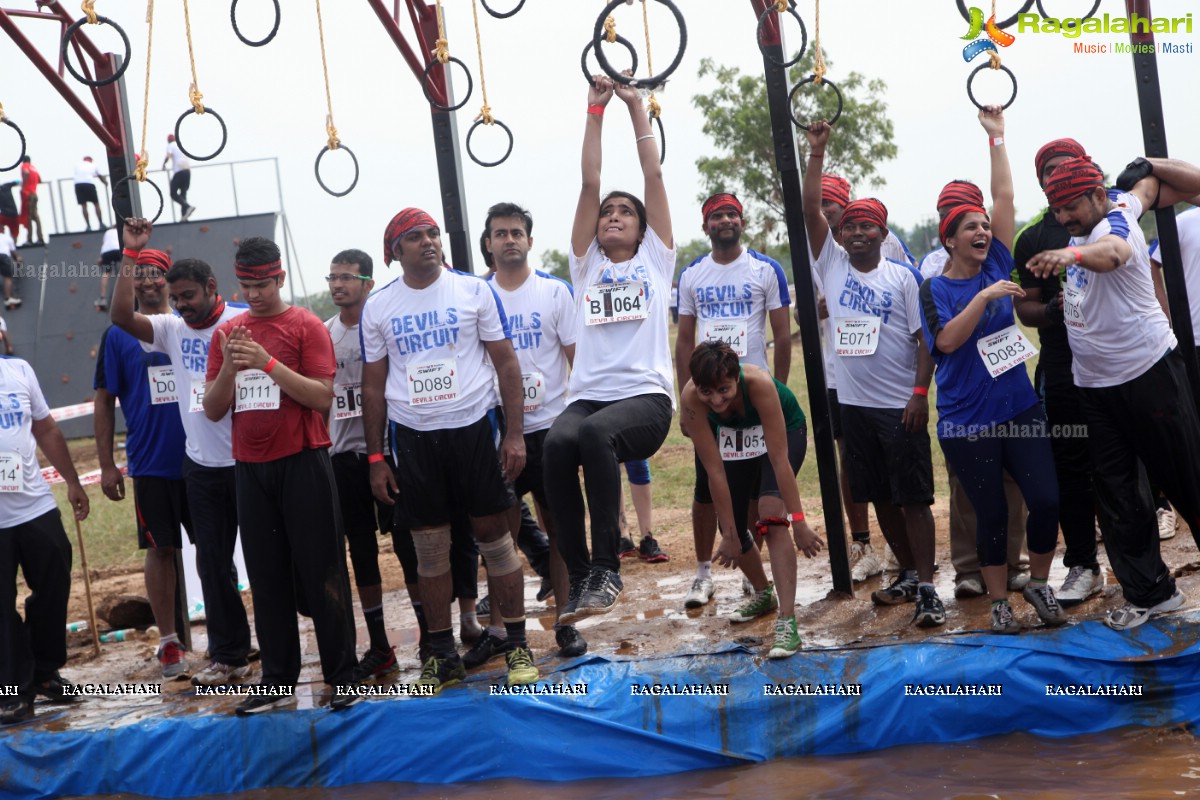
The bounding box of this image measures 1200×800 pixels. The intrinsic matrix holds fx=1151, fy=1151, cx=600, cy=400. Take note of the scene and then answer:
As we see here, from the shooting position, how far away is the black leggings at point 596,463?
5059mm

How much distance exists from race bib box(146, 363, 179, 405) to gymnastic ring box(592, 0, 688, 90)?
9.10 ft

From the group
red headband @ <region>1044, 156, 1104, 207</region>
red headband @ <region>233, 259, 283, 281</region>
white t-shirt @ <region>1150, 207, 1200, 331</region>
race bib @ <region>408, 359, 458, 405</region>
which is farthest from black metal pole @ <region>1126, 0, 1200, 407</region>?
red headband @ <region>233, 259, 283, 281</region>

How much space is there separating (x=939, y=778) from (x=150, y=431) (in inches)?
167

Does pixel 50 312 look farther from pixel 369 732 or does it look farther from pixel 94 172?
pixel 369 732

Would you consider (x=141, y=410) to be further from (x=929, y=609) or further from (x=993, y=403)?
(x=993, y=403)

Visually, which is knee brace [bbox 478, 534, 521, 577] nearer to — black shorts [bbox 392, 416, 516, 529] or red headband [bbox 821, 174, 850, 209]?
black shorts [bbox 392, 416, 516, 529]

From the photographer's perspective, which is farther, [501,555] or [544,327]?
[544,327]

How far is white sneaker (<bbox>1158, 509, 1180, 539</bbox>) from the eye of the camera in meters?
6.56

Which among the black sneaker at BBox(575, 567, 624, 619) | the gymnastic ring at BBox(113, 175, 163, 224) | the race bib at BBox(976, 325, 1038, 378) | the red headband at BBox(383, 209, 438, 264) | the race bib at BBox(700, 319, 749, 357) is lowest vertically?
the black sneaker at BBox(575, 567, 624, 619)

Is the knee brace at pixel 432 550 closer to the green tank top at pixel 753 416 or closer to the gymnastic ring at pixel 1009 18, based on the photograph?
the green tank top at pixel 753 416

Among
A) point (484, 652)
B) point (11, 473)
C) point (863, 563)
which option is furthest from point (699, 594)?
point (11, 473)

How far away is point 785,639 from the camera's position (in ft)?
17.1

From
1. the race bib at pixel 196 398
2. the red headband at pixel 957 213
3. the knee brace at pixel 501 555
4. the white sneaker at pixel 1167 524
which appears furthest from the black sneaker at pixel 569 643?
the white sneaker at pixel 1167 524

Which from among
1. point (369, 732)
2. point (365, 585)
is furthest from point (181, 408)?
point (369, 732)
